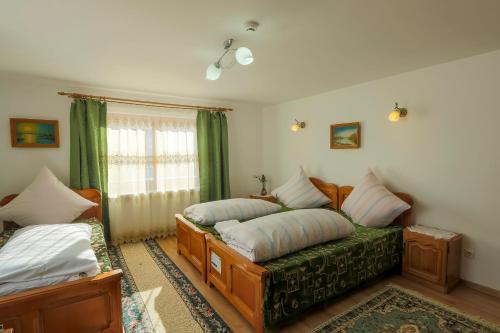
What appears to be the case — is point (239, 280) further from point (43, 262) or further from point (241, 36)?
point (241, 36)

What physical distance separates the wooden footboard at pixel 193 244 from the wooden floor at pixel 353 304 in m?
0.17

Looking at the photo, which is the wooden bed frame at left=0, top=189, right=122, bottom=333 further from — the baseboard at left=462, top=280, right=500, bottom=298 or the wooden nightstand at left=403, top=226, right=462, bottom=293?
the baseboard at left=462, top=280, right=500, bottom=298

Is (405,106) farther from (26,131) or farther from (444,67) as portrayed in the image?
(26,131)

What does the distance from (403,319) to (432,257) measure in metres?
0.77

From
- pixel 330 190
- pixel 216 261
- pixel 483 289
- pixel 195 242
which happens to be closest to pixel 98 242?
pixel 195 242

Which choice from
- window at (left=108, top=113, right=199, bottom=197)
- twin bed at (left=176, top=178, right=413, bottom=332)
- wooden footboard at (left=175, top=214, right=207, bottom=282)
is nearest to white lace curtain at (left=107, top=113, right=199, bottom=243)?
window at (left=108, top=113, right=199, bottom=197)

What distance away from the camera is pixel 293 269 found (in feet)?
6.36

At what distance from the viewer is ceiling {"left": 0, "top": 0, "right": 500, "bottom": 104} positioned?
1589 millimetres

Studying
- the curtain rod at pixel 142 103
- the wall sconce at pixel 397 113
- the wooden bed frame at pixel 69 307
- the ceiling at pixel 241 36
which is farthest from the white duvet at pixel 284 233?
the curtain rod at pixel 142 103

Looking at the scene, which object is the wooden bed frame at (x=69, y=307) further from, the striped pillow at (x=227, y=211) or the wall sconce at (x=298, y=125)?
the wall sconce at (x=298, y=125)

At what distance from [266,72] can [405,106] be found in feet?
5.46

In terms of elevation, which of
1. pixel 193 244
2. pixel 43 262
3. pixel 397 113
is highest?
pixel 397 113

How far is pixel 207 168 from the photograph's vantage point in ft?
14.0

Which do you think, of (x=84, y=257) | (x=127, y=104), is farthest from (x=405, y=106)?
(x=127, y=104)
